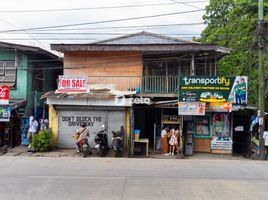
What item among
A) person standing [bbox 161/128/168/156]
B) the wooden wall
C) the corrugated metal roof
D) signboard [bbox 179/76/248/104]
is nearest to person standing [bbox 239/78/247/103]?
signboard [bbox 179/76/248/104]

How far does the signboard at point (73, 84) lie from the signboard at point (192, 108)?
5178 mm

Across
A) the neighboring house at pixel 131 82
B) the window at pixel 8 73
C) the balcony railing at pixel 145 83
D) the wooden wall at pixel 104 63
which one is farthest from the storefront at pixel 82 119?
the window at pixel 8 73

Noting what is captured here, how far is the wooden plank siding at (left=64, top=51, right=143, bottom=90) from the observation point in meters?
20.0

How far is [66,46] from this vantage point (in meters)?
19.5

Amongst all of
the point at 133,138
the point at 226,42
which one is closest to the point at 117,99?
the point at 133,138

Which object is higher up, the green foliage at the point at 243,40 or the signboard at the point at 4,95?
the green foliage at the point at 243,40

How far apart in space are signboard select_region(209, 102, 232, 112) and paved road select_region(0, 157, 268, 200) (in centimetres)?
363

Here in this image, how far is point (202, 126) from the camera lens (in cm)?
1919

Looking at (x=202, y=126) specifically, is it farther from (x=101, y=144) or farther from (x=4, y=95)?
(x=4, y=95)

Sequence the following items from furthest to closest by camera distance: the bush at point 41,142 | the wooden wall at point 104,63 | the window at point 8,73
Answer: the window at point 8,73 < the wooden wall at point 104,63 < the bush at point 41,142

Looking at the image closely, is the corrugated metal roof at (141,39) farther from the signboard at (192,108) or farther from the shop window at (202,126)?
the signboard at (192,108)

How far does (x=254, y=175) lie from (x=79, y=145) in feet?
29.7

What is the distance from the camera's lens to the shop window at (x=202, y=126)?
19109 mm

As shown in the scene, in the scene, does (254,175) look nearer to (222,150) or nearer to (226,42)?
(222,150)
